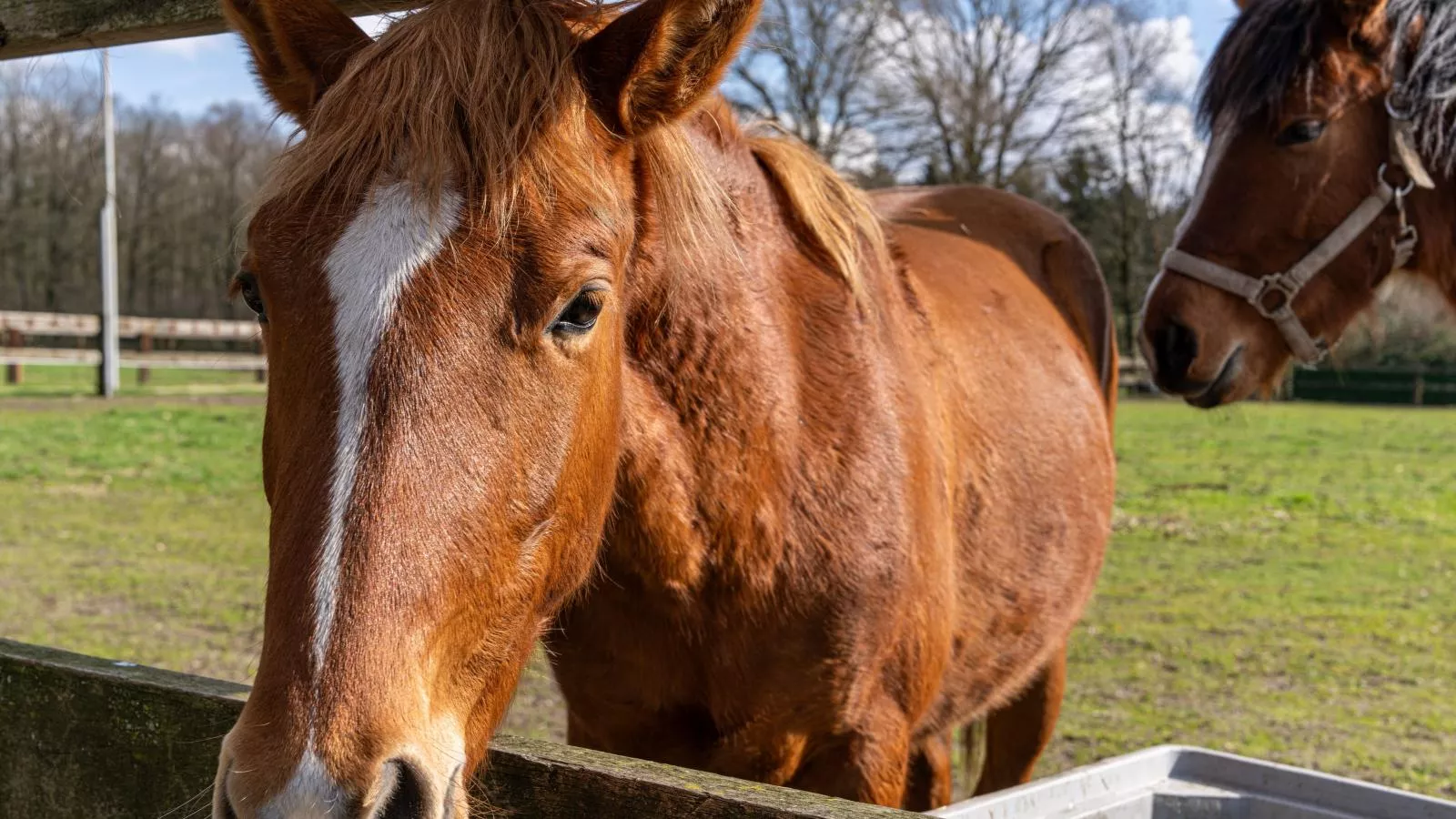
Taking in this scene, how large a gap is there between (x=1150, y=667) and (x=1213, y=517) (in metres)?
5.53

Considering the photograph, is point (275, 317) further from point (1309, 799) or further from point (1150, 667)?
point (1150, 667)

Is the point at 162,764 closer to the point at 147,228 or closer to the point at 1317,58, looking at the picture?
the point at 1317,58

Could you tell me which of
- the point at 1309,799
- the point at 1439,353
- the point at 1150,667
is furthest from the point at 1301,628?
the point at 1439,353

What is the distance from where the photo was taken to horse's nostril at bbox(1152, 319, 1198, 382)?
138 inches

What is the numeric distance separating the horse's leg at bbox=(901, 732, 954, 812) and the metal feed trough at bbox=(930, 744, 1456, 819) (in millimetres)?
768

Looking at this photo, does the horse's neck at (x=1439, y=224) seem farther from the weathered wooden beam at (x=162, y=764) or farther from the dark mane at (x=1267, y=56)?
the weathered wooden beam at (x=162, y=764)

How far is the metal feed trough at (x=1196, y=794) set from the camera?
2.08 m

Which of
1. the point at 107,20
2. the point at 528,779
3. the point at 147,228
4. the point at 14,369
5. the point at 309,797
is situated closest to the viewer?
the point at 309,797

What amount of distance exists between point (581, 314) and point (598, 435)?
0.21 metres

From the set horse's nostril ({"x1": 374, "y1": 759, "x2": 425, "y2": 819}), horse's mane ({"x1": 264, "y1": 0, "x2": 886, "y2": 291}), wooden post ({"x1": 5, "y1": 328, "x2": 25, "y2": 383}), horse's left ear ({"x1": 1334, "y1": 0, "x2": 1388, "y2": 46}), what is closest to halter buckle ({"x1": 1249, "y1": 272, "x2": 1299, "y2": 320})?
horse's left ear ({"x1": 1334, "y1": 0, "x2": 1388, "y2": 46})

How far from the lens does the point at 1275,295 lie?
136 inches

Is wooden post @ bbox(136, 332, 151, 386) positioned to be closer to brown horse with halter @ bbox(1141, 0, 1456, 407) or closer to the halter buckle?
brown horse with halter @ bbox(1141, 0, 1456, 407)

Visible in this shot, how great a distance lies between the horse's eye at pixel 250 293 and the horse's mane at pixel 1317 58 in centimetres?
300

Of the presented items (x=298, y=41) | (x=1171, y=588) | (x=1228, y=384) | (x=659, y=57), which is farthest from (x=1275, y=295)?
(x=1171, y=588)
